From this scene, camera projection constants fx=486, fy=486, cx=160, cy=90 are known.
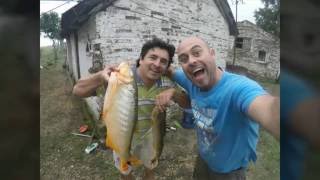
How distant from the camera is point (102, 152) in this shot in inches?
93.0

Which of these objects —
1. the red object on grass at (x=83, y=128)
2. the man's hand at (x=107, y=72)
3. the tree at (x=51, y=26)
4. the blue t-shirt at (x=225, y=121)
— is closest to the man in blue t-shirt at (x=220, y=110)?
the blue t-shirt at (x=225, y=121)

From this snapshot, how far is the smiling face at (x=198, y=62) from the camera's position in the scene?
7.40ft

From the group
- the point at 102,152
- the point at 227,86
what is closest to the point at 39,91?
the point at 102,152

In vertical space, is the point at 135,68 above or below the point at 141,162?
above

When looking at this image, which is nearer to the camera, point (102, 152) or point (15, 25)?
point (15, 25)

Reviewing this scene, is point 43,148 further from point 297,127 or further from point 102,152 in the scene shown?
point 297,127

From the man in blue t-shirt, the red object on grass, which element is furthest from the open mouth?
the red object on grass

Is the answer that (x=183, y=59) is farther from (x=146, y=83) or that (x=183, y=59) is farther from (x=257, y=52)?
(x=257, y=52)

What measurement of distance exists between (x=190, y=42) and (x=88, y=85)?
53 centimetres

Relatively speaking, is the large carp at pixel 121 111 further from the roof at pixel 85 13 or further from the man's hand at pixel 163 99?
the roof at pixel 85 13

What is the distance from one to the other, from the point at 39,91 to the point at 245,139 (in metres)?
0.99

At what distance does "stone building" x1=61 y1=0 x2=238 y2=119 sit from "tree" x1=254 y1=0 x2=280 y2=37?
132 millimetres

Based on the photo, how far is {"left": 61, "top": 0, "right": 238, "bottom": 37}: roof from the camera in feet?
7.57

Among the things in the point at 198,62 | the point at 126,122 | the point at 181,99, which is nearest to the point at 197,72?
the point at 198,62
